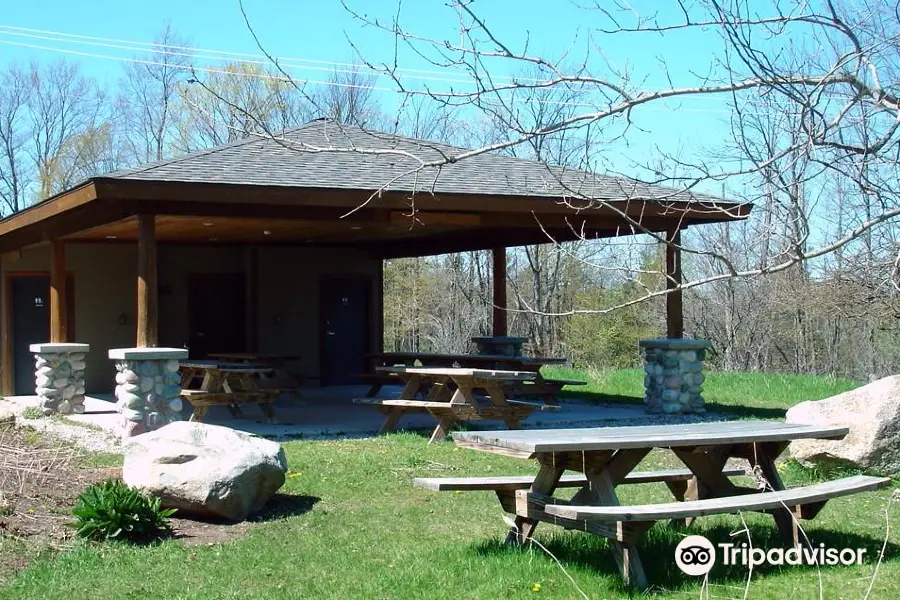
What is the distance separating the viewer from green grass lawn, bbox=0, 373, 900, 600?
525 centimetres

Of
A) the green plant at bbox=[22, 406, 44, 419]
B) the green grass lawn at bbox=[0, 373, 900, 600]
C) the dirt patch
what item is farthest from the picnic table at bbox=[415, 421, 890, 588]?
the green plant at bbox=[22, 406, 44, 419]

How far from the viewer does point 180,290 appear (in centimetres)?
1783

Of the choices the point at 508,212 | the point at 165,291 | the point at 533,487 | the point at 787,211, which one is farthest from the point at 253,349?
the point at 787,211

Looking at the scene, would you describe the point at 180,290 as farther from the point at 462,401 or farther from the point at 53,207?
the point at 462,401

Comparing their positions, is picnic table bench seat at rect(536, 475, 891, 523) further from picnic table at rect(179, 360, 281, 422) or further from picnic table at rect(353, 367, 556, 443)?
picnic table at rect(179, 360, 281, 422)

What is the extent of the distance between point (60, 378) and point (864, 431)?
9894 millimetres

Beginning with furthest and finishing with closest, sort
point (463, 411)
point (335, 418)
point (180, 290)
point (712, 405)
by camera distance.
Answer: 1. point (180, 290)
2. point (712, 405)
3. point (335, 418)
4. point (463, 411)

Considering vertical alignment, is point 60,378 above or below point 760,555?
above

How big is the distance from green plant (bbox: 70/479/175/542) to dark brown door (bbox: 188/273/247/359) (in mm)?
11321

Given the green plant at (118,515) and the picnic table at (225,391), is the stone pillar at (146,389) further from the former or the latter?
the green plant at (118,515)

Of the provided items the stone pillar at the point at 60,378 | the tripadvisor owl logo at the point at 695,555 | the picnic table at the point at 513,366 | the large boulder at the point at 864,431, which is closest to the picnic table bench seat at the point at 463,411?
the picnic table at the point at 513,366

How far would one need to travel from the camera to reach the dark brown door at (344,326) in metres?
18.5

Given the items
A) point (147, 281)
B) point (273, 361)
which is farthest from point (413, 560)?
point (273, 361)

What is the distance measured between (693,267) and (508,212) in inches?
519
